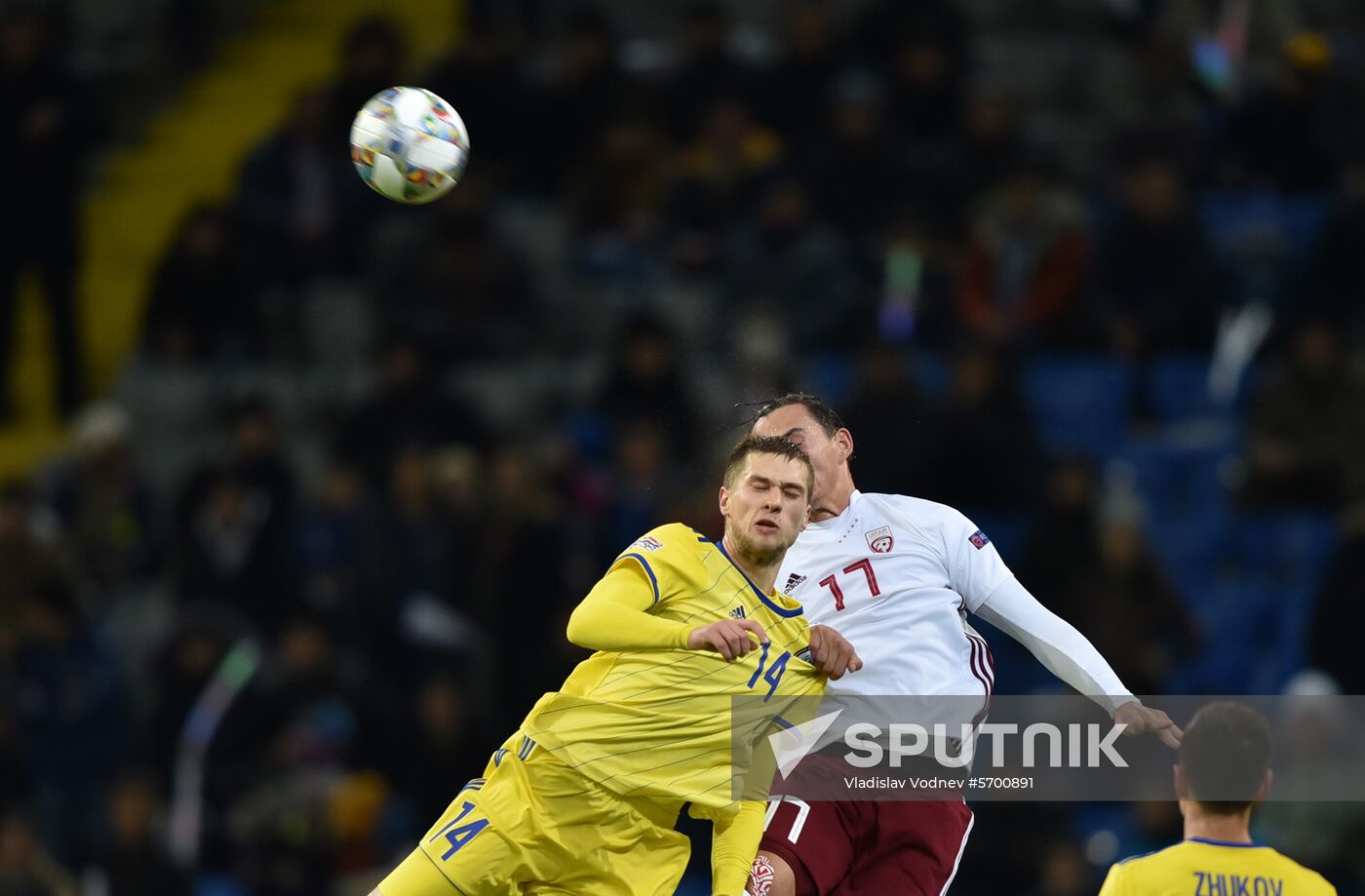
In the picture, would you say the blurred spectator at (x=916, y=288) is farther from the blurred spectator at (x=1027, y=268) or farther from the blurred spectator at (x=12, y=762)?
the blurred spectator at (x=12, y=762)

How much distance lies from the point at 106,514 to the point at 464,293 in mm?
2722

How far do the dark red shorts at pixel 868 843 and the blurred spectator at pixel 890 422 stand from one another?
488 centimetres

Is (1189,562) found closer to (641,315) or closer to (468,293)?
(641,315)

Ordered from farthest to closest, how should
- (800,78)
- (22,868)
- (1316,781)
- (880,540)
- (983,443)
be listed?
(800,78), (983,443), (22,868), (1316,781), (880,540)

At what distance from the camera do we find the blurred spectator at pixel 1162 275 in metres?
13.4

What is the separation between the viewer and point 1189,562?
12719mm

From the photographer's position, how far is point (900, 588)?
296 inches

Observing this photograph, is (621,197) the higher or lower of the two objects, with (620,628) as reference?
higher

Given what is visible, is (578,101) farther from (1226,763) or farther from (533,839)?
(1226,763)

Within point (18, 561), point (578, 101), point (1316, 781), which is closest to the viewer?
point (1316, 781)

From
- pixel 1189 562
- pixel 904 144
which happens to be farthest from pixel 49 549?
pixel 1189 562

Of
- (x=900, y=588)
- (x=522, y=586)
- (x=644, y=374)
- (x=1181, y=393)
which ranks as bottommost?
(x=522, y=586)

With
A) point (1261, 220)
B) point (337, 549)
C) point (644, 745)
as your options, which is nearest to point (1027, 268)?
point (1261, 220)

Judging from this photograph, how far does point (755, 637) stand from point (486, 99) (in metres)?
9.45
